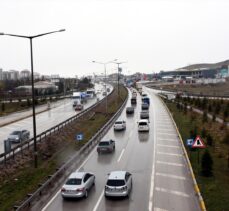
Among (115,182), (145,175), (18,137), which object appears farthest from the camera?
(18,137)

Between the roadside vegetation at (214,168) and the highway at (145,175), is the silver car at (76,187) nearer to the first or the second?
the highway at (145,175)

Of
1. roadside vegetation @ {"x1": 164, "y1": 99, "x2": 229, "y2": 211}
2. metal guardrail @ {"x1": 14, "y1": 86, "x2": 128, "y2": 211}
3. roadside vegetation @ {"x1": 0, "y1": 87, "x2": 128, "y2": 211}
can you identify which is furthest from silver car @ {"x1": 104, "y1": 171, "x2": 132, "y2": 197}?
roadside vegetation @ {"x1": 0, "y1": 87, "x2": 128, "y2": 211}

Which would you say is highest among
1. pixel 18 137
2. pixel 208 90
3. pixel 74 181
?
pixel 208 90

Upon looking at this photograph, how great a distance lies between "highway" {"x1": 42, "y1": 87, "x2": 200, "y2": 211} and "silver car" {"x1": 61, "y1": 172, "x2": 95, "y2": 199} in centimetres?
39

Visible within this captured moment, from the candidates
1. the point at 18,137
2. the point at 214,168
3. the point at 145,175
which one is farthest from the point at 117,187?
the point at 18,137

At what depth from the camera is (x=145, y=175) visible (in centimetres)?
2416

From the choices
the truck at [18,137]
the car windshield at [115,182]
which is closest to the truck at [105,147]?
the truck at [18,137]

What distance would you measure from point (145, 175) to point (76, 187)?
21.2 feet

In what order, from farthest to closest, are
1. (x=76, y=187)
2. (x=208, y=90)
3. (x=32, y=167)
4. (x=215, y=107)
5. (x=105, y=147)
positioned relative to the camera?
(x=208, y=90)
(x=215, y=107)
(x=105, y=147)
(x=32, y=167)
(x=76, y=187)

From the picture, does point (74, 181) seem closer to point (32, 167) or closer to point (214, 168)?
point (32, 167)

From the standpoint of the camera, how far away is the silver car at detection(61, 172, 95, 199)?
1912cm

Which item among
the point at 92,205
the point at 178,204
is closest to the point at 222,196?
the point at 178,204

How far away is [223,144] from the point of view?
1388 inches

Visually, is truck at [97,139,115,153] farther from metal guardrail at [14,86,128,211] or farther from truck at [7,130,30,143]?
truck at [7,130,30,143]
